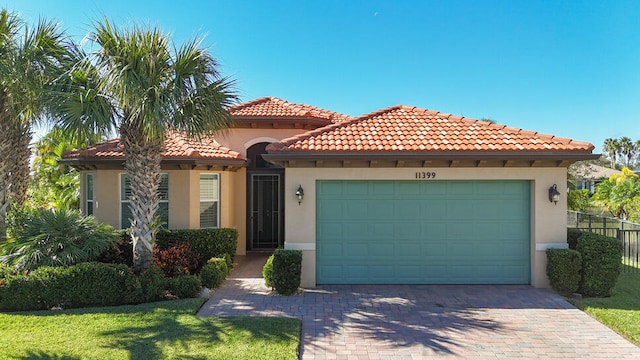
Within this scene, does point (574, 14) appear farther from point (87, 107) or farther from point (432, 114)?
point (87, 107)

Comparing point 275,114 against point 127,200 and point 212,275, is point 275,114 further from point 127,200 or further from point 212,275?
point 212,275

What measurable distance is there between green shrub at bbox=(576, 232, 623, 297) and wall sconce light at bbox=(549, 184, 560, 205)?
50.7 inches

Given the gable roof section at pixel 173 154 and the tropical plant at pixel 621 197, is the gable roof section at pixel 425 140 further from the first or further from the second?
the tropical plant at pixel 621 197

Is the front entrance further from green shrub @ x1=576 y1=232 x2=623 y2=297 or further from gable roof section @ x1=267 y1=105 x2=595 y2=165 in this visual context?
green shrub @ x1=576 y1=232 x2=623 y2=297

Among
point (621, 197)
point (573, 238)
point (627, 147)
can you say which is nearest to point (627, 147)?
→ point (627, 147)

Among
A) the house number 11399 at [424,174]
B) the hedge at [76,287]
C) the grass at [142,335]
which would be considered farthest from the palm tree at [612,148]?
the hedge at [76,287]

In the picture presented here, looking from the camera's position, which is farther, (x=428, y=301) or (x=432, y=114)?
(x=432, y=114)

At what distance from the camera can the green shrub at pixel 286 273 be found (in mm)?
8164

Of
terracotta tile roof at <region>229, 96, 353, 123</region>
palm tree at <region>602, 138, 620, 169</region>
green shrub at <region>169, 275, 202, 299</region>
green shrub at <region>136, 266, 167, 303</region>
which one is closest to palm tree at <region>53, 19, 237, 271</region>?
green shrub at <region>136, 266, 167, 303</region>

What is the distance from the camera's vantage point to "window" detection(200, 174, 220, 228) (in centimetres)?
1143

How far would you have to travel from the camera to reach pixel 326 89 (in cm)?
2045

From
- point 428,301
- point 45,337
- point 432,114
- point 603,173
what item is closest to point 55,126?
point 45,337

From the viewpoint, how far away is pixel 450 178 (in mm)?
8992

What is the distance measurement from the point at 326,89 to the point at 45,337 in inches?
702
